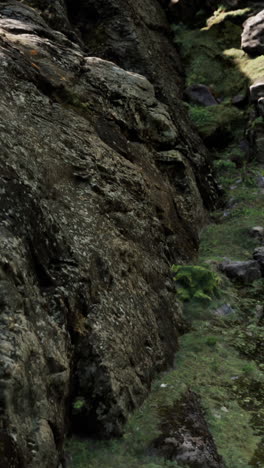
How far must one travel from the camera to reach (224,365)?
7.95m

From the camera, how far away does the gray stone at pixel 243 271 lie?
1129 centimetres

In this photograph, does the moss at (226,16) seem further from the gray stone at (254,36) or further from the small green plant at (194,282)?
the small green plant at (194,282)

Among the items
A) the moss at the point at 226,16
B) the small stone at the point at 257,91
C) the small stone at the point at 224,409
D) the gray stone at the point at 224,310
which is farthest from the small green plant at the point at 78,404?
the moss at the point at 226,16

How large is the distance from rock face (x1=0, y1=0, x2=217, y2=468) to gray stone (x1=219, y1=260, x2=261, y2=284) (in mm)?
1249

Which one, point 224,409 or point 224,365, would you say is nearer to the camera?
point 224,409

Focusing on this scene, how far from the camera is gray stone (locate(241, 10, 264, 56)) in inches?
841

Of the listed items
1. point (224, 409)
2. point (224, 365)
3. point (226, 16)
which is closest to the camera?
point (224, 409)

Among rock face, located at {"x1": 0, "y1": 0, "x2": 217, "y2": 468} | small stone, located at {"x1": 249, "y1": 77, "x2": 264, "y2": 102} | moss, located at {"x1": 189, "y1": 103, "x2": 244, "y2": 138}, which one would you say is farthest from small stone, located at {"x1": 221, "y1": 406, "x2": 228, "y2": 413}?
small stone, located at {"x1": 249, "y1": 77, "x2": 264, "y2": 102}

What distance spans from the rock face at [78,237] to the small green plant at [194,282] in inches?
22.3

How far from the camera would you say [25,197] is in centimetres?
595

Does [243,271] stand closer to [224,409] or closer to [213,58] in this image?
[224,409]

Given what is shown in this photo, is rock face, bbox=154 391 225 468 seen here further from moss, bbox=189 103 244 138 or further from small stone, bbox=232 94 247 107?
small stone, bbox=232 94 247 107

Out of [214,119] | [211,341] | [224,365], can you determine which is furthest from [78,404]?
[214,119]

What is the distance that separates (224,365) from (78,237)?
3629 millimetres
